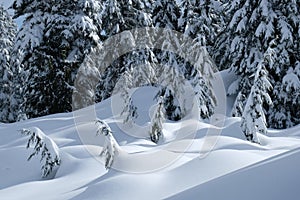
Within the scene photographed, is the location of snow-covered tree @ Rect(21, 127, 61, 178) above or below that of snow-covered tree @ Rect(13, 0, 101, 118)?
below

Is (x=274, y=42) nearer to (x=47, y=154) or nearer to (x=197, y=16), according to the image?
(x=197, y=16)

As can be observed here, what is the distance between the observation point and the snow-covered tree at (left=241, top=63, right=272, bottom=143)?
30.9 feet

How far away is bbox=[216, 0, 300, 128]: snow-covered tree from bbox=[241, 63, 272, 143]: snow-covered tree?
267 cm

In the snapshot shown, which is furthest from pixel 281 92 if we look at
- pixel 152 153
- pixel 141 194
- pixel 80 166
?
pixel 141 194

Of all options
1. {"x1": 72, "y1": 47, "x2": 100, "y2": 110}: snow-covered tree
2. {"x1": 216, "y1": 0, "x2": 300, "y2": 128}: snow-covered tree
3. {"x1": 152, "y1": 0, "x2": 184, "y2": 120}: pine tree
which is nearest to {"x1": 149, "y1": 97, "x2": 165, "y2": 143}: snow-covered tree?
{"x1": 216, "y1": 0, "x2": 300, "y2": 128}: snow-covered tree

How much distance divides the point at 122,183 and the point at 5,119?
81.0 ft

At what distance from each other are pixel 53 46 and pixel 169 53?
5.32m

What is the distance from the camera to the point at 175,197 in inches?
158

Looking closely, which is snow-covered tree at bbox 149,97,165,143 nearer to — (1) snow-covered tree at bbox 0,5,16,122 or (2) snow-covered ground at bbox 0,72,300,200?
(2) snow-covered ground at bbox 0,72,300,200

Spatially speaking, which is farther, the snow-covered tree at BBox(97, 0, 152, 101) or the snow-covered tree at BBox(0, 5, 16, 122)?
the snow-covered tree at BBox(0, 5, 16, 122)

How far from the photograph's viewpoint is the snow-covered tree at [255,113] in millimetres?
9430

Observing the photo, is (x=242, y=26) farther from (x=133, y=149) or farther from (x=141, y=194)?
(x=141, y=194)

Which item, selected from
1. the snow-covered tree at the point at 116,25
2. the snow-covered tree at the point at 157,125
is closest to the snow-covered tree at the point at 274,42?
the snow-covered tree at the point at 157,125

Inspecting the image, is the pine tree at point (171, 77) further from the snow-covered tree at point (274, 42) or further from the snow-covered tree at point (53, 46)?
the snow-covered tree at point (53, 46)
